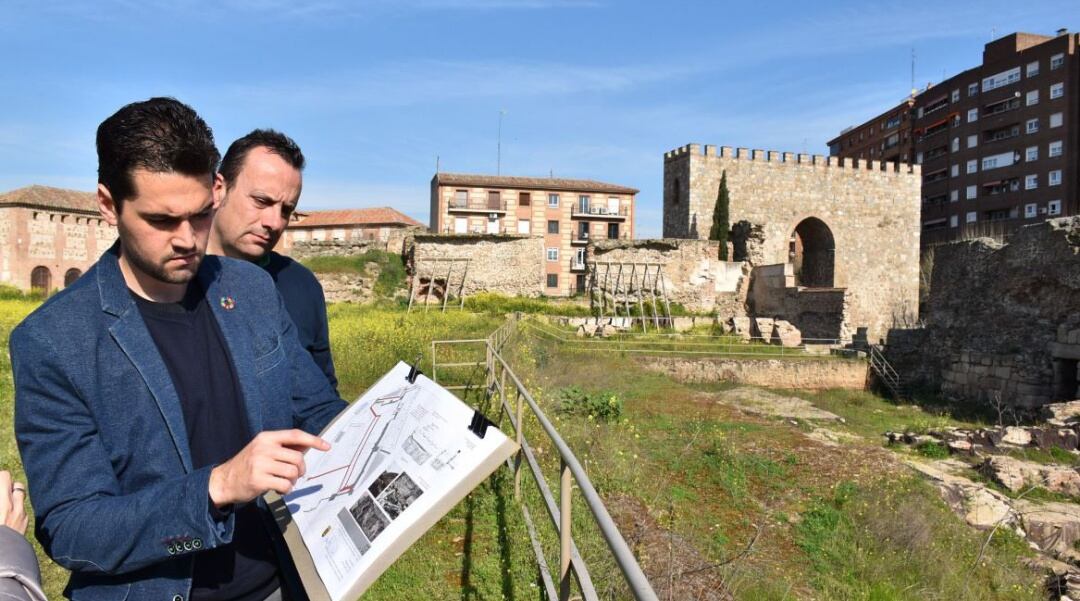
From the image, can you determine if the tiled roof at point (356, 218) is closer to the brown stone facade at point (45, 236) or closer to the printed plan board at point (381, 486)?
the brown stone facade at point (45, 236)

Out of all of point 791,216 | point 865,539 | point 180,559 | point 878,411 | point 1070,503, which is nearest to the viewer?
point 180,559

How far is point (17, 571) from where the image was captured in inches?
48.6

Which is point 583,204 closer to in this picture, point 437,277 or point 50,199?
point 437,277

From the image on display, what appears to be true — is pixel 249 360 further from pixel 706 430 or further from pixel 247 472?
pixel 706 430

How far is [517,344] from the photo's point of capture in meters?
14.5

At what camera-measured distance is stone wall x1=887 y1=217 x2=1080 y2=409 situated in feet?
43.8

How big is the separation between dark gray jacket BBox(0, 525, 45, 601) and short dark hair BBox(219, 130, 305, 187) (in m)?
1.52

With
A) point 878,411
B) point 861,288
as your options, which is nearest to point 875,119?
point 861,288

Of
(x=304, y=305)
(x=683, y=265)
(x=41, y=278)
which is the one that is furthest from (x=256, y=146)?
(x=41, y=278)

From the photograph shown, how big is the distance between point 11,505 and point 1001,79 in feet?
184

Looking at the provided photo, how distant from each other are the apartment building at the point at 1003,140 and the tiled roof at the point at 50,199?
5394cm

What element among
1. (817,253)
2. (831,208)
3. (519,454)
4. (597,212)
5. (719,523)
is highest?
(597,212)

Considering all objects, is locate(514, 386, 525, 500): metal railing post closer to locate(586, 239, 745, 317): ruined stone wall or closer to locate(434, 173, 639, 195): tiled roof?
locate(586, 239, 745, 317): ruined stone wall

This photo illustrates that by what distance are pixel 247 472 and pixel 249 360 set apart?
45cm
